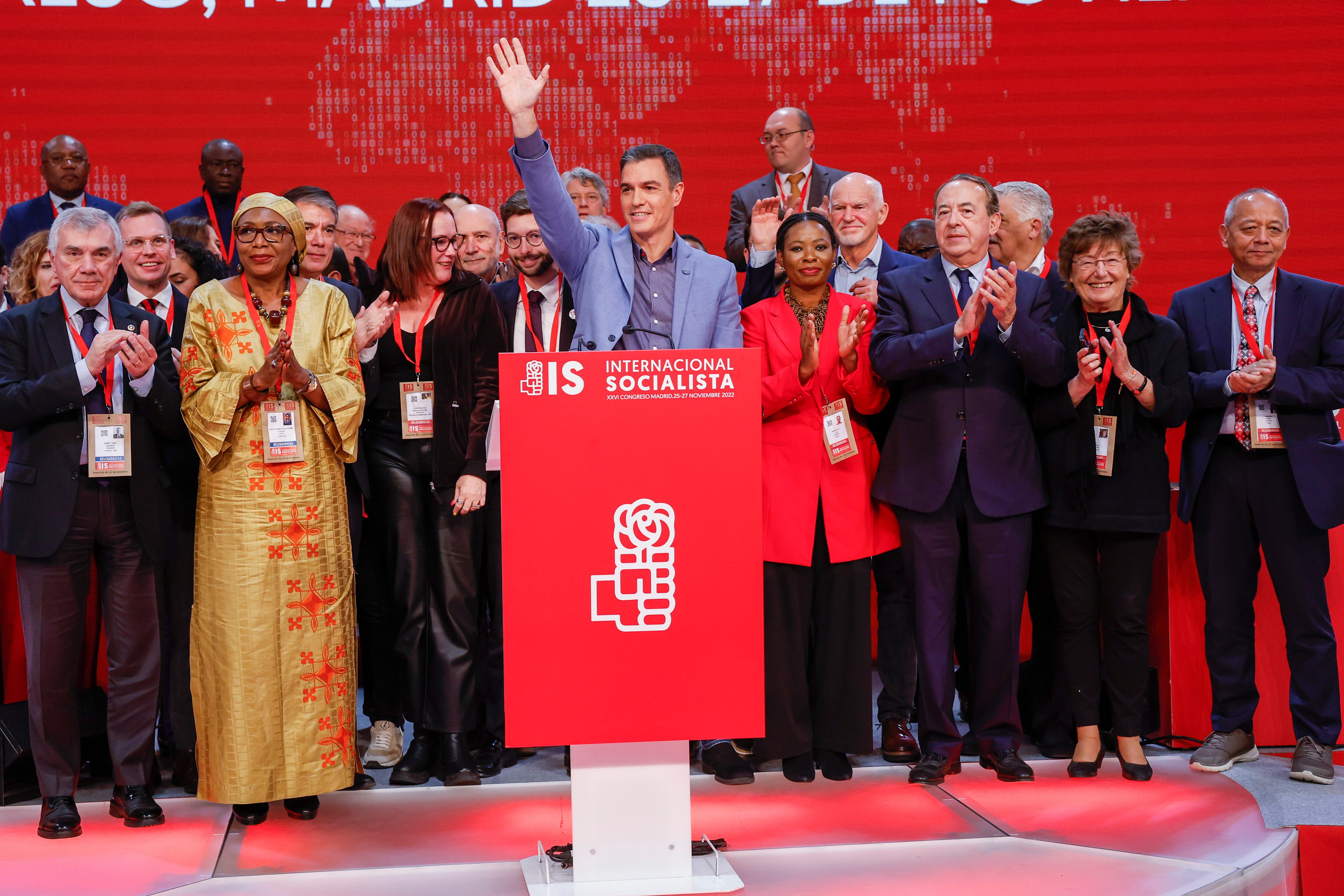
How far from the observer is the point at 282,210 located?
3.08 m

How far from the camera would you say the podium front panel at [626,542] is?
7.70ft

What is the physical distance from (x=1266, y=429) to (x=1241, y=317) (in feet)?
1.18

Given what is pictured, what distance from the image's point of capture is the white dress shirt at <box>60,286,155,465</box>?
10.1 feet

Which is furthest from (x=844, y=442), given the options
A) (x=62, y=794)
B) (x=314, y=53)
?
(x=314, y=53)

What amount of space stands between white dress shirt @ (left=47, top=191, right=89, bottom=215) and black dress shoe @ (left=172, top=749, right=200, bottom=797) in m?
2.68

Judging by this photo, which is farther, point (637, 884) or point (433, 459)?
point (433, 459)

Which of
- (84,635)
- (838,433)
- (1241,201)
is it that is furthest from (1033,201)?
(84,635)

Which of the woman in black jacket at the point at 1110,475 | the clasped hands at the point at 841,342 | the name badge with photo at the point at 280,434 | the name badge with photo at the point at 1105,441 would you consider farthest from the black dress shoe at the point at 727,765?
the name badge with photo at the point at 280,434

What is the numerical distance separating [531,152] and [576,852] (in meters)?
1.69

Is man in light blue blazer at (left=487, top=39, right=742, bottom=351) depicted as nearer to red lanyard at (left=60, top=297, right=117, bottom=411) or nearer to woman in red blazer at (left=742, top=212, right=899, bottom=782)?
woman in red blazer at (left=742, top=212, right=899, bottom=782)

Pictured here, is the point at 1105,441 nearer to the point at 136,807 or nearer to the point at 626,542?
the point at 626,542

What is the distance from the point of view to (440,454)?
11.2ft

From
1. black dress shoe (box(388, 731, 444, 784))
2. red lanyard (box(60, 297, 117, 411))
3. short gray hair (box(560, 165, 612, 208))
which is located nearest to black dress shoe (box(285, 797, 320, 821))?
black dress shoe (box(388, 731, 444, 784))

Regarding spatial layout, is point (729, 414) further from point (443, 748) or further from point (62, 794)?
point (62, 794)
